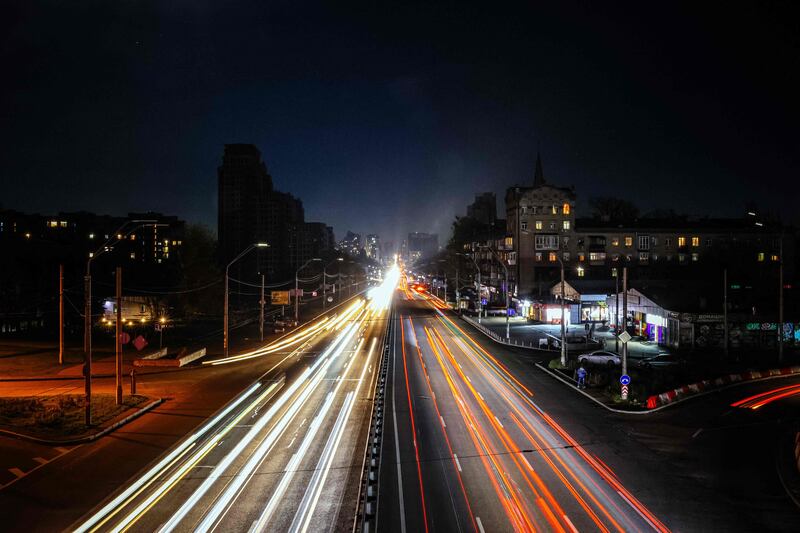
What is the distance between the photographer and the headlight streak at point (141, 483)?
1362cm

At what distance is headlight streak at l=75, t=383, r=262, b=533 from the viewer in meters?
13.6

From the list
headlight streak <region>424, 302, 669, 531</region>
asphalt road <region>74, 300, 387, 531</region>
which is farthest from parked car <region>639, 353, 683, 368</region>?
asphalt road <region>74, 300, 387, 531</region>

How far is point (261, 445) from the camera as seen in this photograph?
1984 centimetres

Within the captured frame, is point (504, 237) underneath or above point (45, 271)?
above

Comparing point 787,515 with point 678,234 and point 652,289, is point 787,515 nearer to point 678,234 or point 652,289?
point 652,289

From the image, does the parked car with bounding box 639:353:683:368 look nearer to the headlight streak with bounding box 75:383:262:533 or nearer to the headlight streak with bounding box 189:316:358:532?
the headlight streak with bounding box 189:316:358:532

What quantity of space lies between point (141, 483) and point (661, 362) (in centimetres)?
3268

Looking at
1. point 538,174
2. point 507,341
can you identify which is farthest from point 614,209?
point 507,341

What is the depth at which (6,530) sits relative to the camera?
13.2m

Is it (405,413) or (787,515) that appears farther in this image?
(405,413)

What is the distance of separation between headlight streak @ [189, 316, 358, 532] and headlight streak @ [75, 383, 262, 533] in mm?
1760

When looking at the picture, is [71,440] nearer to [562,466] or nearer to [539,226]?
[562,466]

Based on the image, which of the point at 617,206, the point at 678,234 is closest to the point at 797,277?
the point at 678,234

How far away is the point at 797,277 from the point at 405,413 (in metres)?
86.1
